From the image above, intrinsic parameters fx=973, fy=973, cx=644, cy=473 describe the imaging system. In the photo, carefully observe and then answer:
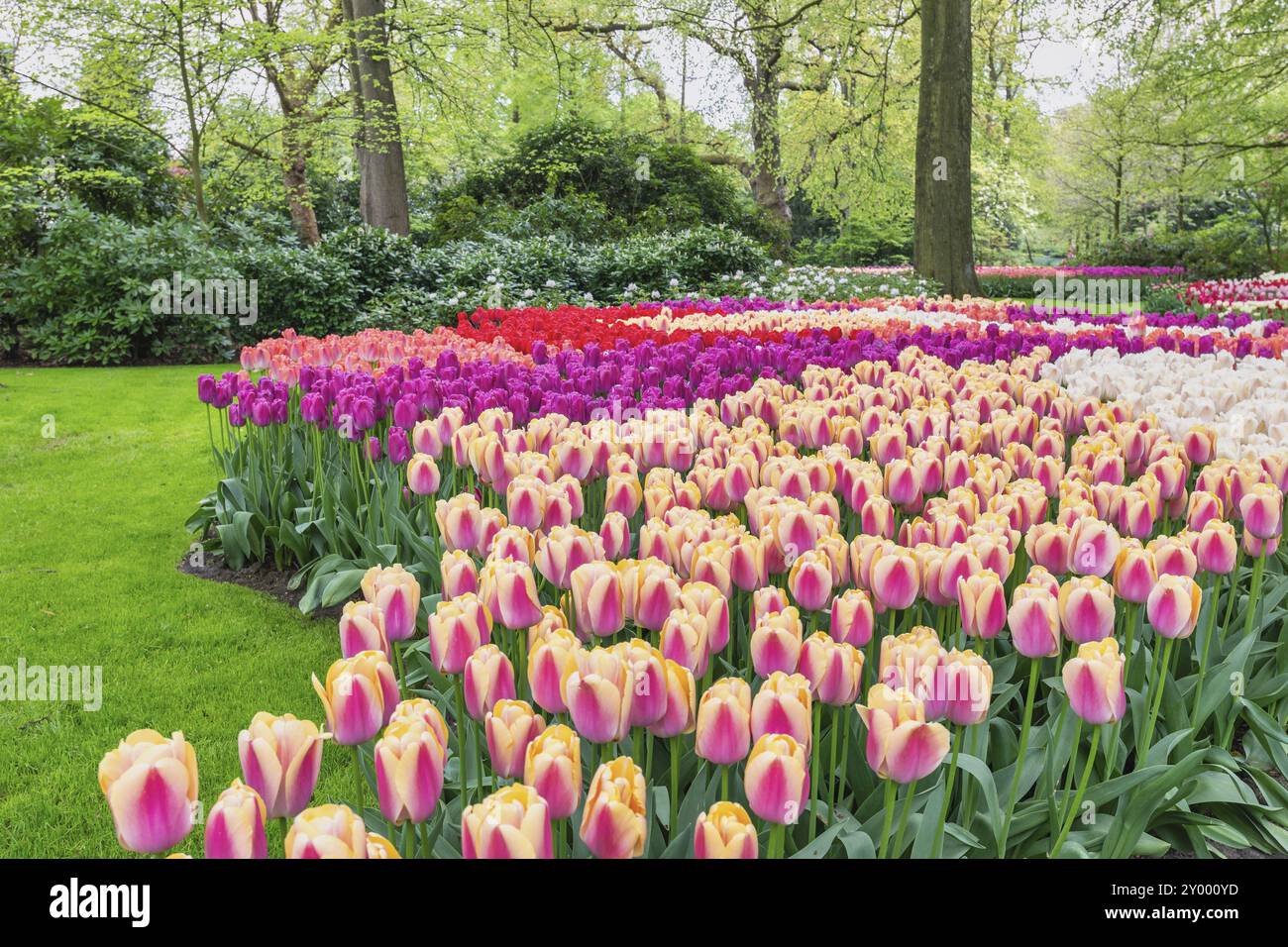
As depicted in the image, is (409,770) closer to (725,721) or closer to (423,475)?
(725,721)

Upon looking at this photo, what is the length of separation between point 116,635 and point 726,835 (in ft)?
13.2

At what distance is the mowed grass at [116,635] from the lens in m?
3.09

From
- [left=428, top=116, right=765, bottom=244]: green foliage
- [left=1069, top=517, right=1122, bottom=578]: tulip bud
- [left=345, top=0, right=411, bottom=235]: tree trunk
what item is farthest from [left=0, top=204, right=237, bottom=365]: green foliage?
[left=1069, top=517, right=1122, bottom=578]: tulip bud

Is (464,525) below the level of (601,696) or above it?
above

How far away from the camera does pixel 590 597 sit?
73.6 inches

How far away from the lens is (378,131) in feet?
58.7

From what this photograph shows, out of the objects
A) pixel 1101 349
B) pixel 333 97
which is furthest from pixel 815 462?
pixel 333 97

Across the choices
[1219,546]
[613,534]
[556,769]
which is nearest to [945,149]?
[1219,546]

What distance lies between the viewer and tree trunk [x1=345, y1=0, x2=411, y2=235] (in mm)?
17609

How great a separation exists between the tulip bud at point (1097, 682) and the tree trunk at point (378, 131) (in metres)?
17.5

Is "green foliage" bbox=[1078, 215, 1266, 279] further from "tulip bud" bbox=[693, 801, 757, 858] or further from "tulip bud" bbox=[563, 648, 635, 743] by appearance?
"tulip bud" bbox=[693, 801, 757, 858]
